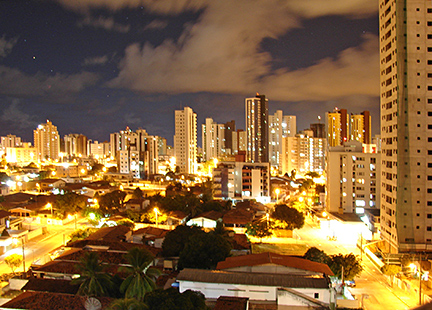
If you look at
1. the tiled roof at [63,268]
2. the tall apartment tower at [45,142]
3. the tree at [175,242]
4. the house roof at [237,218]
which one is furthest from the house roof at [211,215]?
the tall apartment tower at [45,142]

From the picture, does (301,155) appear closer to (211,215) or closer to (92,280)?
(211,215)

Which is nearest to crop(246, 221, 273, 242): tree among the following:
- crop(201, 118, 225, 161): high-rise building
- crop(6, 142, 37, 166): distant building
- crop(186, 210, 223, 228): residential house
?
crop(186, 210, 223, 228): residential house

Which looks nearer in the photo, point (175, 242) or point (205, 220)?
point (175, 242)

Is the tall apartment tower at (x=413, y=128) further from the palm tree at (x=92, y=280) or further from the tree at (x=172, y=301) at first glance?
the palm tree at (x=92, y=280)

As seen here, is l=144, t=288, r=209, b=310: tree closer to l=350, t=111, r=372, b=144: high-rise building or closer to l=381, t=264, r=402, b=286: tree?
l=381, t=264, r=402, b=286: tree

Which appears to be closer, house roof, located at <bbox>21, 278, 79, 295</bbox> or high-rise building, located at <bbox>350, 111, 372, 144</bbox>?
house roof, located at <bbox>21, 278, 79, 295</bbox>

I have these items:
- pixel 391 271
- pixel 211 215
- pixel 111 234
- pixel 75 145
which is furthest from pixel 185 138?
pixel 75 145

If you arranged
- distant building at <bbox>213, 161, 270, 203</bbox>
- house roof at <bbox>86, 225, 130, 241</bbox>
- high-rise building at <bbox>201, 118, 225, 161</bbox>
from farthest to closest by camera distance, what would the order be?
high-rise building at <bbox>201, 118, 225, 161</bbox> → distant building at <bbox>213, 161, 270, 203</bbox> → house roof at <bbox>86, 225, 130, 241</bbox>
